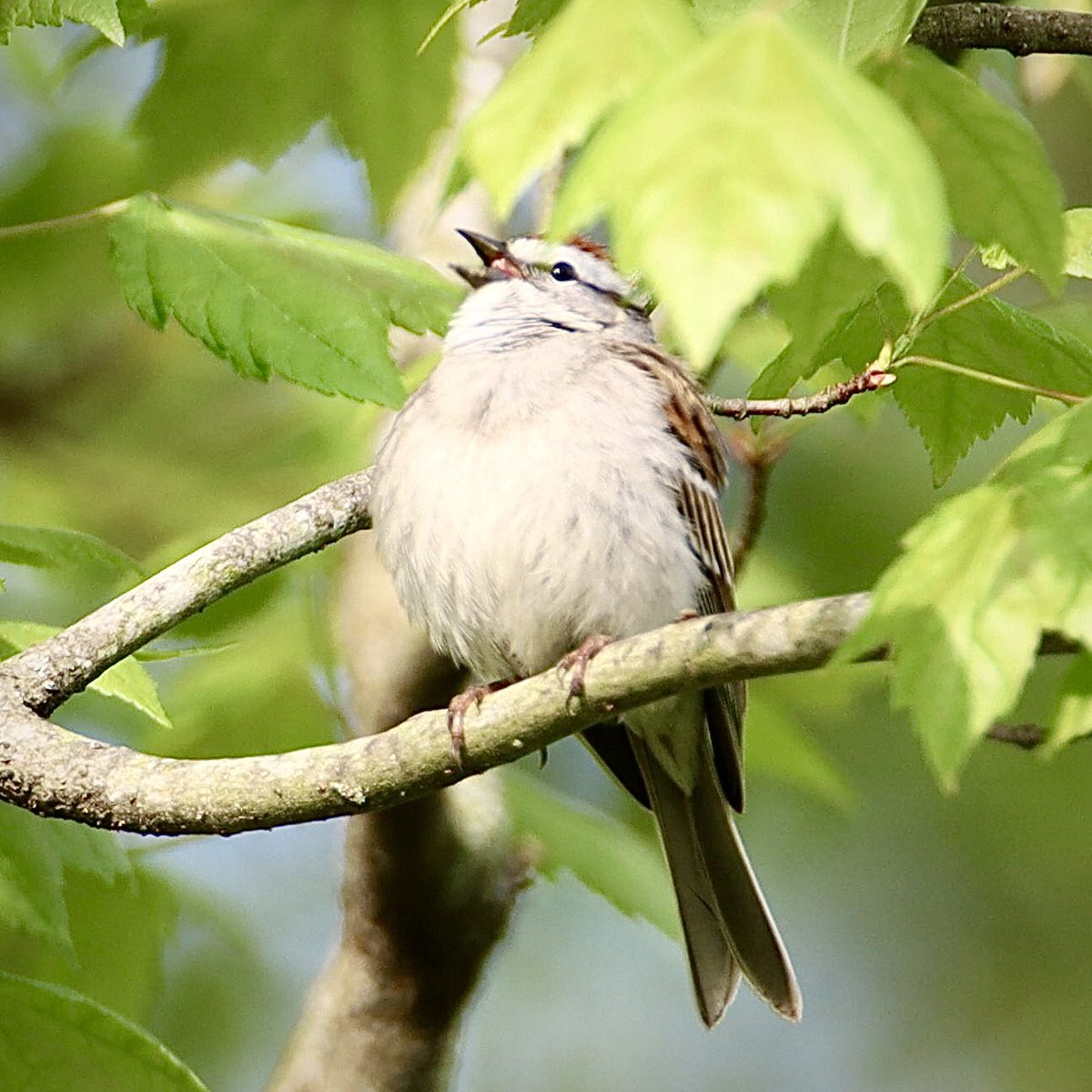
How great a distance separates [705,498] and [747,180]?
262 centimetres

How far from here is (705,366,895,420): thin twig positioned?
10.1ft

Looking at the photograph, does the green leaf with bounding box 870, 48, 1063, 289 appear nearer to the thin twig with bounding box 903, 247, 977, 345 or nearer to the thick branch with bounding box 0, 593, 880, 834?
the thin twig with bounding box 903, 247, 977, 345

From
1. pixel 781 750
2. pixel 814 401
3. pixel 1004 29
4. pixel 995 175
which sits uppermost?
pixel 995 175

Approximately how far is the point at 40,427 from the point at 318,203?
5.28 feet

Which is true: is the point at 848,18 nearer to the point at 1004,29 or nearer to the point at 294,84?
the point at 1004,29

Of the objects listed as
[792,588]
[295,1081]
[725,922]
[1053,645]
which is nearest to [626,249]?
[1053,645]

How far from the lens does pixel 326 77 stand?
4.18 meters

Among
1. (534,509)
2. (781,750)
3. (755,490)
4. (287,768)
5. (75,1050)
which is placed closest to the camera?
(287,768)

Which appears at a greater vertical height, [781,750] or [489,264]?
[489,264]

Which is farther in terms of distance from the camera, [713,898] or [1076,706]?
[713,898]

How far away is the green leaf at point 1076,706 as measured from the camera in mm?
2154

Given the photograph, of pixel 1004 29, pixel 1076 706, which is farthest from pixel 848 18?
pixel 1076 706

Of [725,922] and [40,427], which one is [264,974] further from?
[725,922]

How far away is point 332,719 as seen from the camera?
5246 mm
